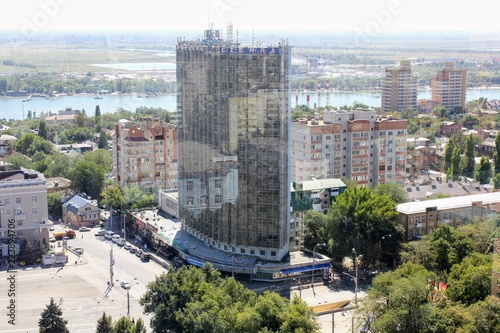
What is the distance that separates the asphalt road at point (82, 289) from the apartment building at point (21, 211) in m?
0.47

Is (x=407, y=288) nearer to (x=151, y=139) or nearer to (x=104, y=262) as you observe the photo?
(x=104, y=262)

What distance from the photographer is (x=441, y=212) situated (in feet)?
26.3

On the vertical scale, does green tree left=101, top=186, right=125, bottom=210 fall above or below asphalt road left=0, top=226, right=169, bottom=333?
above

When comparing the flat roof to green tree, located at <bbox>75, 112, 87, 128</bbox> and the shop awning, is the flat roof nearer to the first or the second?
the shop awning

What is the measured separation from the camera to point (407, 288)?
523 centimetres

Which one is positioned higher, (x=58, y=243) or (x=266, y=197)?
(x=266, y=197)

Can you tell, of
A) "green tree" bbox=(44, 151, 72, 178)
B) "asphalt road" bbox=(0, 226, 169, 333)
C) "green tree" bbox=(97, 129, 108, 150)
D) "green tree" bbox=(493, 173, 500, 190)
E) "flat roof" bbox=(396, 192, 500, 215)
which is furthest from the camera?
"green tree" bbox=(97, 129, 108, 150)

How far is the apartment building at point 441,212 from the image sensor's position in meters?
7.79

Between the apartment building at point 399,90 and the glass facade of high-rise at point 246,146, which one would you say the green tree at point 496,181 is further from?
the apartment building at point 399,90

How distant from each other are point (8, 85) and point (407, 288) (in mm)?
23236

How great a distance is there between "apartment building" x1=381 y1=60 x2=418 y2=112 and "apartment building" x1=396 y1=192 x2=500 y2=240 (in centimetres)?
1535

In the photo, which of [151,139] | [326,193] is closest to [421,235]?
[326,193]

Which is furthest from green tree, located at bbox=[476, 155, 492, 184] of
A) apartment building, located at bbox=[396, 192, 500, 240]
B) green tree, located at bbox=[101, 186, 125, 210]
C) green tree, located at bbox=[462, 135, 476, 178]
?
green tree, located at bbox=[101, 186, 125, 210]

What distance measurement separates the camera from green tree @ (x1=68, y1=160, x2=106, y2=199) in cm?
1116
